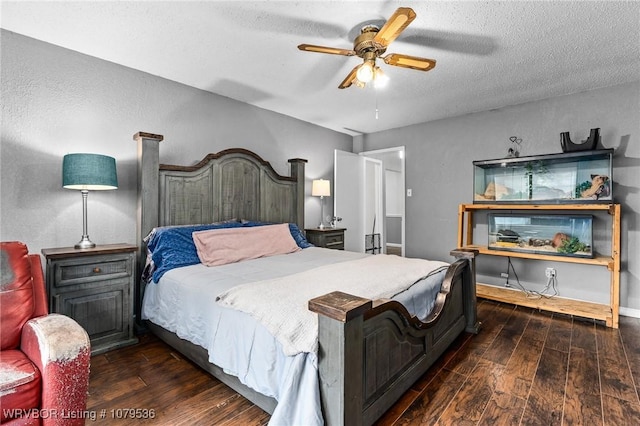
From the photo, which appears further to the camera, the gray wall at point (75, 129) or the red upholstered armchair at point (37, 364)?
the gray wall at point (75, 129)

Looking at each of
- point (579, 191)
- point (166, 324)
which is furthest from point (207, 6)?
point (579, 191)

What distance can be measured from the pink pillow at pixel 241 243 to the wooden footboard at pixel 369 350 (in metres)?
1.49

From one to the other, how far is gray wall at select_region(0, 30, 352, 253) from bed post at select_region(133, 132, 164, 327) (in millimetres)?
208

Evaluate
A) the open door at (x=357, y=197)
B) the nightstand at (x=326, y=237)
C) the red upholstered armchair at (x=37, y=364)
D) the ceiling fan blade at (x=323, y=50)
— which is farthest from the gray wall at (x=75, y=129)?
the open door at (x=357, y=197)

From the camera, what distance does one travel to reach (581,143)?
319 cm

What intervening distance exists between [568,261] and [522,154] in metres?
1.36

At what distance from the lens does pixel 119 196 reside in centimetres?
277

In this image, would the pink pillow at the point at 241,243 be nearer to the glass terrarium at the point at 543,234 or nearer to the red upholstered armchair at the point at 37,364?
the red upholstered armchair at the point at 37,364

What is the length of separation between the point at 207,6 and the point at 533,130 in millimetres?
3753

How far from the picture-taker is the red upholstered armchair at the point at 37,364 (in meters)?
1.13

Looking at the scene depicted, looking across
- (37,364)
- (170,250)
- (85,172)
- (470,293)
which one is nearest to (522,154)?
(470,293)

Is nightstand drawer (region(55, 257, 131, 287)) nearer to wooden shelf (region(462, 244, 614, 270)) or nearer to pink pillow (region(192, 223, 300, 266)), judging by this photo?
pink pillow (region(192, 223, 300, 266))

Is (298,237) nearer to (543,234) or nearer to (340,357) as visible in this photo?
(340,357)

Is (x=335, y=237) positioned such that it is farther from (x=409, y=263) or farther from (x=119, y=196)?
(x=119, y=196)
